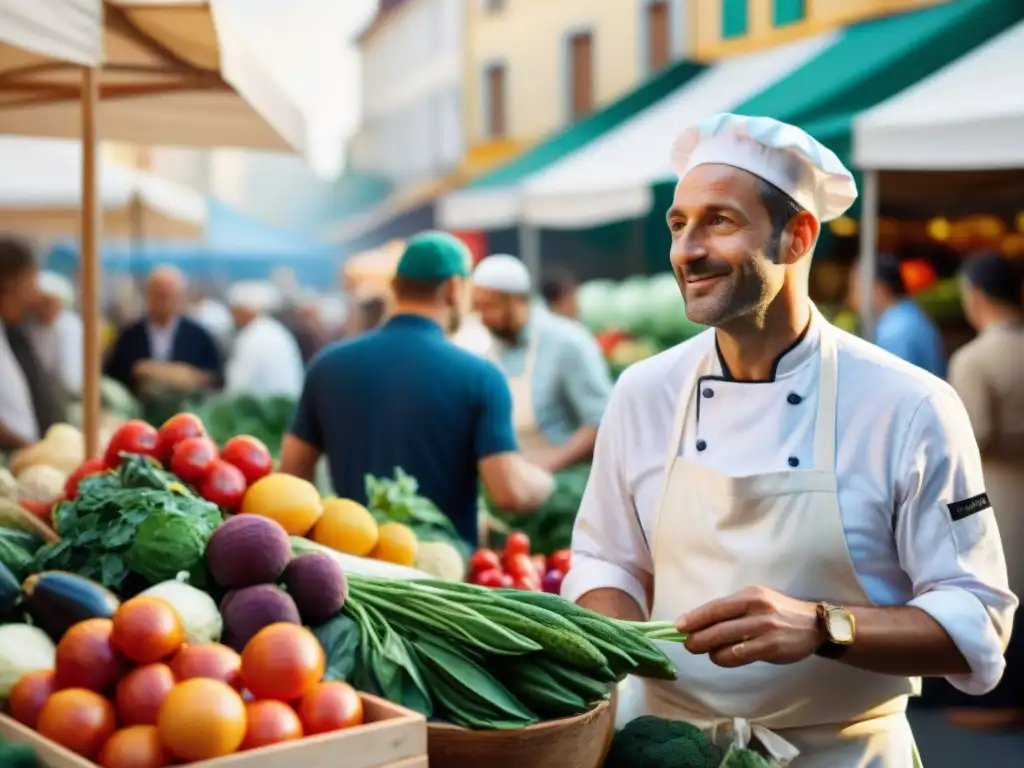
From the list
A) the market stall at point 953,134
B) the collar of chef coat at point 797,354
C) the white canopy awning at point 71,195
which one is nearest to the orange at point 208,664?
the collar of chef coat at point 797,354

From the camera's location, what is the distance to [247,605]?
2049mm

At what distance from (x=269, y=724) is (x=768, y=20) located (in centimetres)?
1300

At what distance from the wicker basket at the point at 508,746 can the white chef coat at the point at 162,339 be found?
7.14 m

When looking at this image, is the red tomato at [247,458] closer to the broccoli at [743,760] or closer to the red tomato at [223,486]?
the red tomato at [223,486]

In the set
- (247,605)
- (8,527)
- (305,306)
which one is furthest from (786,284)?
(305,306)

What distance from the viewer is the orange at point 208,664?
186cm

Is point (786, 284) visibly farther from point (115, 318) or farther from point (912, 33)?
point (115, 318)

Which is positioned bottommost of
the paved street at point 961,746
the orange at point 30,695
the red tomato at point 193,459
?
the paved street at point 961,746

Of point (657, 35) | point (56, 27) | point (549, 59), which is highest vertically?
point (549, 59)

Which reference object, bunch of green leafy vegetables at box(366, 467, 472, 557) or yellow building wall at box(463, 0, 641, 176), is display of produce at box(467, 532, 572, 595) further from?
yellow building wall at box(463, 0, 641, 176)

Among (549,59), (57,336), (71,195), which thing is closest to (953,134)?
(57,336)

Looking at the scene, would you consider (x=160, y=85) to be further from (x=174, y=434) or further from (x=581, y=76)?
(x=581, y=76)

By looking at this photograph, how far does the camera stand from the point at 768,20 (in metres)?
13.7

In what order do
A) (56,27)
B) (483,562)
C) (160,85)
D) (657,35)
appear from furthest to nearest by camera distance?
(657,35)
(160,85)
(483,562)
(56,27)
